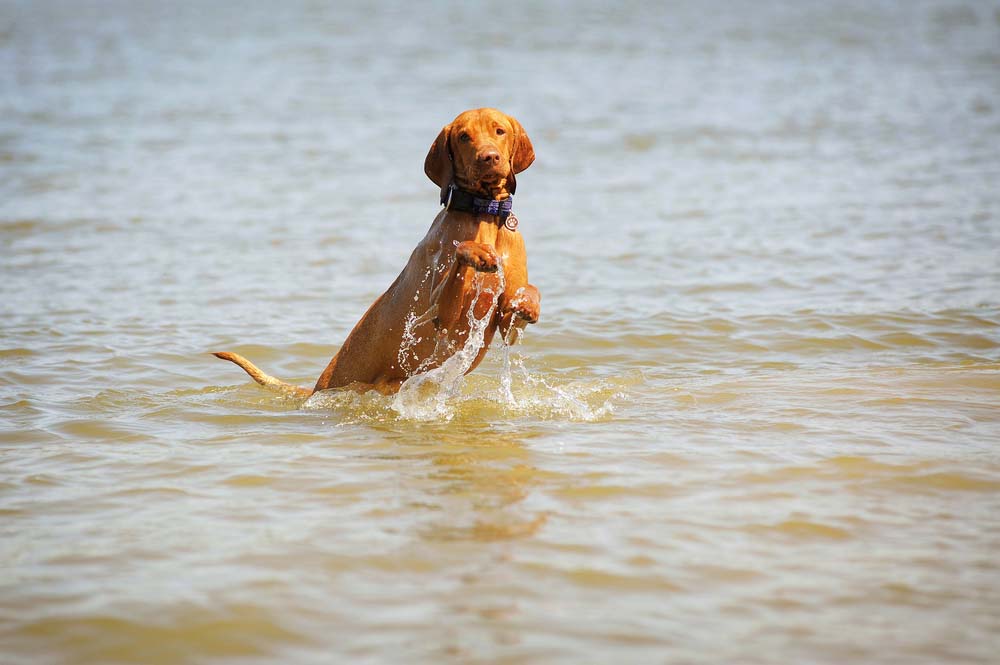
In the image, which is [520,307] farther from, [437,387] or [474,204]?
[437,387]

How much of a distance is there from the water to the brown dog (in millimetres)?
329

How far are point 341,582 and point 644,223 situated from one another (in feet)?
25.5

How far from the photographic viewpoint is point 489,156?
480 centimetres

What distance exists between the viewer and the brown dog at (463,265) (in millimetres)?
4922

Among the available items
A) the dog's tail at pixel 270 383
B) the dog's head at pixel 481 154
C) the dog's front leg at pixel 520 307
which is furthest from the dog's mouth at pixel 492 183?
the dog's tail at pixel 270 383

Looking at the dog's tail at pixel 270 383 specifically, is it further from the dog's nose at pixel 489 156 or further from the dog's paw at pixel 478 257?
the dog's nose at pixel 489 156

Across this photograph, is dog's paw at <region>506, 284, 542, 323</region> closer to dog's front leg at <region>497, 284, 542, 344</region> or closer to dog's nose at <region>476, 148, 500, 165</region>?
dog's front leg at <region>497, 284, 542, 344</region>

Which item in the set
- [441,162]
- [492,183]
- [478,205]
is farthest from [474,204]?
[441,162]

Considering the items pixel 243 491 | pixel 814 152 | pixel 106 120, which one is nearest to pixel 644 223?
pixel 814 152

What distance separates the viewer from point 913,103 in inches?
677

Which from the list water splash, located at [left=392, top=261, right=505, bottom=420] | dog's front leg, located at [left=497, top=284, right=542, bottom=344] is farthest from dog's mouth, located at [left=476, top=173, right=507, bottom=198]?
water splash, located at [left=392, top=261, right=505, bottom=420]

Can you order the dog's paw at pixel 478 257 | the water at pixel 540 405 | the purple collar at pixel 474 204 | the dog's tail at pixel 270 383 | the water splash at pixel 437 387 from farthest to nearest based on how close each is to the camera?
the dog's tail at pixel 270 383 < the water splash at pixel 437 387 < the purple collar at pixel 474 204 < the dog's paw at pixel 478 257 < the water at pixel 540 405

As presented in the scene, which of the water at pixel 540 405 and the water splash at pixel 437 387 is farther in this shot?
the water splash at pixel 437 387

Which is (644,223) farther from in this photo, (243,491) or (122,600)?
(122,600)
